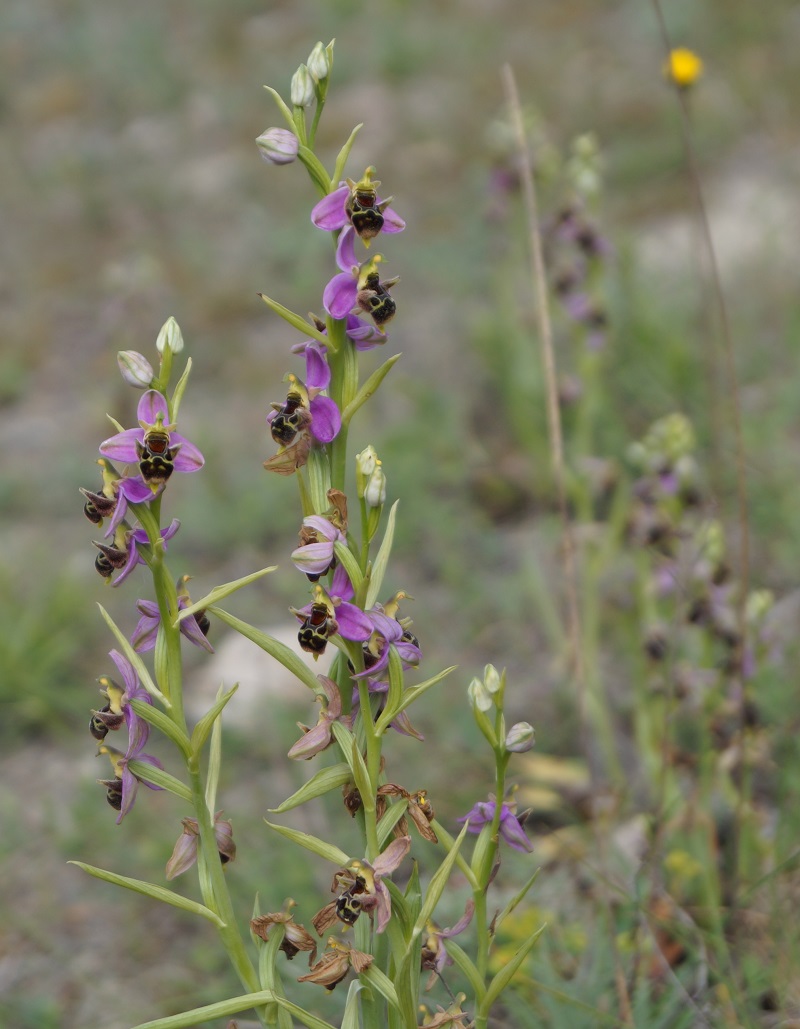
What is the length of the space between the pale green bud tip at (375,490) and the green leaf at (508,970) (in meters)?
Result: 0.53

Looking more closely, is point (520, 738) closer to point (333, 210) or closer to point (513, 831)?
point (513, 831)

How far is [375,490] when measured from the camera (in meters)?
1.28

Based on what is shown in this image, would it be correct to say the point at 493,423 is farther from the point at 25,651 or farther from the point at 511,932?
the point at 511,932

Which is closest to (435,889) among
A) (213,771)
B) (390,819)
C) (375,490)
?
(390,819)

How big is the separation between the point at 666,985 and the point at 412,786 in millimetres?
910

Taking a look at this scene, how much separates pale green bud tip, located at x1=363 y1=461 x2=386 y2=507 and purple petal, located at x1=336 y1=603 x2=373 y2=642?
124 mm

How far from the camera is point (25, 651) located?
3441mm

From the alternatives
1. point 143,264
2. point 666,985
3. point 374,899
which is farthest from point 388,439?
point 374,899

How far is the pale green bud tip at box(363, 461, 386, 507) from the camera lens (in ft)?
4.18

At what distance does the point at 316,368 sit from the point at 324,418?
7 cm

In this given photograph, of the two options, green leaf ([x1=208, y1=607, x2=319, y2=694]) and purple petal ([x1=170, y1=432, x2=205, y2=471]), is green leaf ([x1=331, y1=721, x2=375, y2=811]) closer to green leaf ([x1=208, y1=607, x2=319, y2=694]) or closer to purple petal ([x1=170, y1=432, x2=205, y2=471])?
green leaf ([x1=208, y1=607, x2=319, y2=694])

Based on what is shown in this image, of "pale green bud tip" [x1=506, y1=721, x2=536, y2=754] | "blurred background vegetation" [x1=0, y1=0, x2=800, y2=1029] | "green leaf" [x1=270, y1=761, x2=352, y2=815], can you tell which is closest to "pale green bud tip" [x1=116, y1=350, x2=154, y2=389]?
"green leaf" [x1=270, y1=761, x2=352, y2=815]

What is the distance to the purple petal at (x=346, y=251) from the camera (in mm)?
1303

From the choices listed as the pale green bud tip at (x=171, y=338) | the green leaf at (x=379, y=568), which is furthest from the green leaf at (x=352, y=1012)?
the pale green bud tip at (x=171, y=338)
